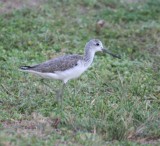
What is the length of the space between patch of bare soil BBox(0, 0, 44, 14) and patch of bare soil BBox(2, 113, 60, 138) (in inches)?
223

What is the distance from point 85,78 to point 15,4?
418cm

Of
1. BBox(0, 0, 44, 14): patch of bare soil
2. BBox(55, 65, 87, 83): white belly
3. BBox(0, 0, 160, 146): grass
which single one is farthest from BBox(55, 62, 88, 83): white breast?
BBox(0, 0, 44, 14): patch of bare soil

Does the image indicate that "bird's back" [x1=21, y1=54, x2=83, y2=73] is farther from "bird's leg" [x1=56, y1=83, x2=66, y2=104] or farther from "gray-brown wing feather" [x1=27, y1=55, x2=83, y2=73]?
"bird's leg" [x1=56, y1=83, x2=66, y2=104]

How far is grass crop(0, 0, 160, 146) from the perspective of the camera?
313 inches

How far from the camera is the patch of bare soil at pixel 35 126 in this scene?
308 inches

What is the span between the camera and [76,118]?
834cm

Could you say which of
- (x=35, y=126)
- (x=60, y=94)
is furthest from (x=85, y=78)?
(x=35, y=126)

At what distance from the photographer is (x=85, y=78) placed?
35.4 feet

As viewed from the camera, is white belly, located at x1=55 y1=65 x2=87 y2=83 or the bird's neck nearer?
white belly, located at x1=55 y1=65 x2=87 y2=83

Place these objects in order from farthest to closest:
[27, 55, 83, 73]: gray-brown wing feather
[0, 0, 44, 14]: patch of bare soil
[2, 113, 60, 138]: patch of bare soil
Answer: [0, 0, 44, 14]: patch of bare soil
[27, 55, 83, 73]: gray-brown wing feather
[2, 113, 60, 138]: patch of bare soil

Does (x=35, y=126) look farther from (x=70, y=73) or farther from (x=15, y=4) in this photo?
(x=15, y=4)

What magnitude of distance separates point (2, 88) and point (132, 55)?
3.63 m

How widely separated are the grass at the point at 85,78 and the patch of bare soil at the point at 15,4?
0.59ft

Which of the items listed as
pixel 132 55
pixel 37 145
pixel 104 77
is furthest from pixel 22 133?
pixel 132 55
